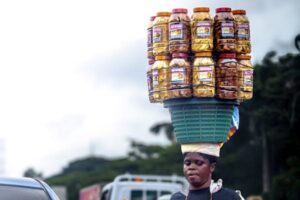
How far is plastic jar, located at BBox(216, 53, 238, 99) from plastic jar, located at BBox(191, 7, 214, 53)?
0.48 feet

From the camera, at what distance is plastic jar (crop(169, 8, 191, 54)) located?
9.50 metres

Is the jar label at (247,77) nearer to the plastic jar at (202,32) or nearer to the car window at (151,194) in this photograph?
the plastic jar at (202,32)

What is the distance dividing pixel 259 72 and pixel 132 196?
102 ft

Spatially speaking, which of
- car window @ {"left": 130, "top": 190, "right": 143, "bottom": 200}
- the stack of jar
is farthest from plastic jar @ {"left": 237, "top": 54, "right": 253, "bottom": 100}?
car window @ {"left": 130, "top": 190, "right": 143, "bottom": 200}

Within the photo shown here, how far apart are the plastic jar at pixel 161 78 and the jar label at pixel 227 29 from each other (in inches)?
17.5

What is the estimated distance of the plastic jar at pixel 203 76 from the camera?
9383mm

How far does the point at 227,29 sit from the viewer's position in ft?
31.6

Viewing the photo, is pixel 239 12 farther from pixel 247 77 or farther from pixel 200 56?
pixel 200 56

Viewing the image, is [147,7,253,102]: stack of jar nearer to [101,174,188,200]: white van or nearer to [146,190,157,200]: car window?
[101,174,188,200]: white van

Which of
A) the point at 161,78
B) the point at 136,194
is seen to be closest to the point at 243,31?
the point at 161,78

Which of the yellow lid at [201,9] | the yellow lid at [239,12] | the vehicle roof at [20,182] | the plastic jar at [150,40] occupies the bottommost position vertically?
the vehicle roof at [20,182]

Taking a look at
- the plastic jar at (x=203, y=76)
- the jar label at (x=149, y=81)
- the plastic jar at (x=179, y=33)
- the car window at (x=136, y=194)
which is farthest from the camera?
the car window at (x=136, y=194)

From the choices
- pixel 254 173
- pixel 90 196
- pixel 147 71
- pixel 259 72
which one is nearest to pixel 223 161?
pixel 254 173

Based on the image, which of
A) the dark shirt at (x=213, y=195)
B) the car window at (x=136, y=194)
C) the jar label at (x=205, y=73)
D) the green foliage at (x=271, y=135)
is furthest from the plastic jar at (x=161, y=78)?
the green foliage at (x=271, y=135)
